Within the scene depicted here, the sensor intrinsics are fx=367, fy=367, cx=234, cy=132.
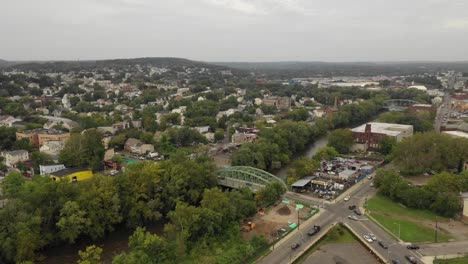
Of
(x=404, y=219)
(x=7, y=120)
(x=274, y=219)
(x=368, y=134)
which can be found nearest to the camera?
(x=404, y=219)

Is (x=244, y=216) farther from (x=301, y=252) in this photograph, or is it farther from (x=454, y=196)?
(x=454, y=196)

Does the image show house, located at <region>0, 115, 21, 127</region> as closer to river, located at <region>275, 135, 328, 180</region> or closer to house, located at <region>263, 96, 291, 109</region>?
river, located at <region>275, 135, 328, 180</region>

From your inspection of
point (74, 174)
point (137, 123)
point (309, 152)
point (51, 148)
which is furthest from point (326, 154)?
point (137, 123)

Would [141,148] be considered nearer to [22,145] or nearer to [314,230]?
[22,145]

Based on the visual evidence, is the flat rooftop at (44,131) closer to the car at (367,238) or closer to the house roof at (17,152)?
the house roof at (17,152)

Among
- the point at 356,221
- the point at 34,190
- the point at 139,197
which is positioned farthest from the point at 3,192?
the point at 356,221

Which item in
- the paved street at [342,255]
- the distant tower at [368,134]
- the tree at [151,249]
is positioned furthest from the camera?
the distant tower at [368,134]

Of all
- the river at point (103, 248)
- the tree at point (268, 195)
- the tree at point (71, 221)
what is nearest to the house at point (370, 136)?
the tree at point (268, 195)
